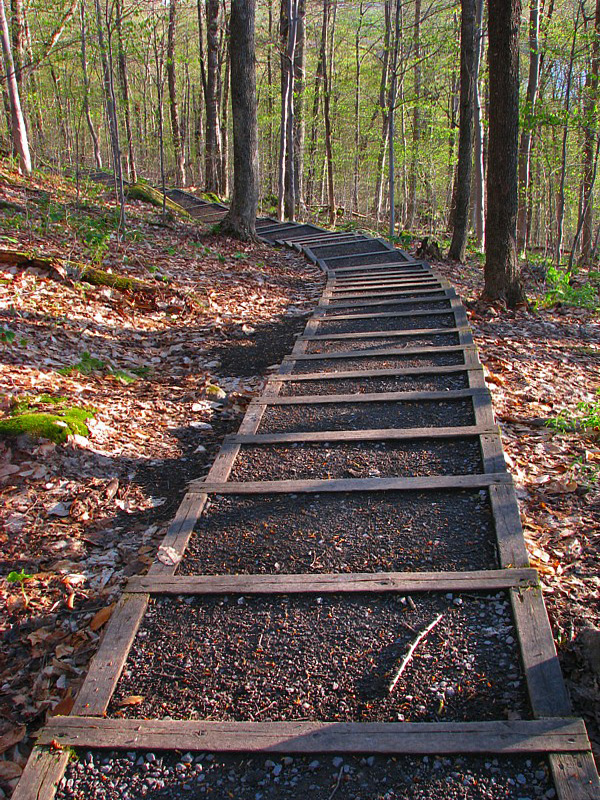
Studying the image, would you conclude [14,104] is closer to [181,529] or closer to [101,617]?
[181,529]

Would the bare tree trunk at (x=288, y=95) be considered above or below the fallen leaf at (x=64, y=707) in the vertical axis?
above

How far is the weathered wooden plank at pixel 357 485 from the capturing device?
3.56 metres

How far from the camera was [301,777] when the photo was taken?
204 centimetres

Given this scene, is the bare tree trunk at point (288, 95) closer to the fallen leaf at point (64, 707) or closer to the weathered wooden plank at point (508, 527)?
the weathered wooden plank at point (508, 527)

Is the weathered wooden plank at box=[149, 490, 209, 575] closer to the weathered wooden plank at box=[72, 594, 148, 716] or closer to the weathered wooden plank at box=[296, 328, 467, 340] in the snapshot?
the weathered wooden plank at box=[72, 594, 148, 716]

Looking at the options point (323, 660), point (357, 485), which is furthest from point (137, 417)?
point (323, 660)

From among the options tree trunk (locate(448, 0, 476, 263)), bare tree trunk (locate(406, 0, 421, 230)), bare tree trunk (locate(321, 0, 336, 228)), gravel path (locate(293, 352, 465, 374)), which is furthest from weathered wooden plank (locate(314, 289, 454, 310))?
bare tree trunk (locate(406, 0, 421, 230))

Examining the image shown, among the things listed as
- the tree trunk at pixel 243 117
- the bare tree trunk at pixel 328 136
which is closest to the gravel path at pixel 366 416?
the tree trunk at pixel 243 117

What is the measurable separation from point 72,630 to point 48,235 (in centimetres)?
759

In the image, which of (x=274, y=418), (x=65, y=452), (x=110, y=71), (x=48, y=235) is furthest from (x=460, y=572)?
(x=110, y=71)

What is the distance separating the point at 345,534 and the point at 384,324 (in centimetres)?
448

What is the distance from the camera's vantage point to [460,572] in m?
2.85

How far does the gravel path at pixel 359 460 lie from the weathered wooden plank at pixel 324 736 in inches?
73.7

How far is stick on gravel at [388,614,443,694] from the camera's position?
93.5 inches
